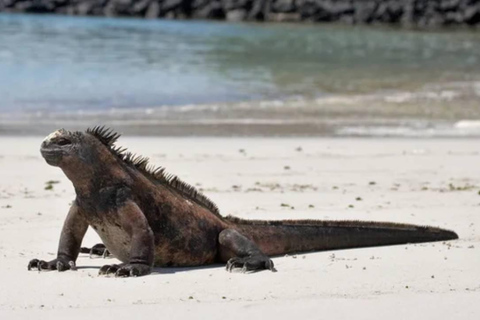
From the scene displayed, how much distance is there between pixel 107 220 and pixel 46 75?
1971cm

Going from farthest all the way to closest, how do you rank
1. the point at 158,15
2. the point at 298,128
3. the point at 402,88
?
the point at 158,15, the point at 402,88, the point at 298,128

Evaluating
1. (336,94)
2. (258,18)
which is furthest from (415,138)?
(258,18)

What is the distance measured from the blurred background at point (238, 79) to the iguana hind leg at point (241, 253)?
25.9 ft

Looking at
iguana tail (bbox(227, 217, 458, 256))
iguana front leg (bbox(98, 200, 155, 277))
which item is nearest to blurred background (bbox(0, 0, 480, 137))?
iguana tail (bbox(227, 217, 458, 256))

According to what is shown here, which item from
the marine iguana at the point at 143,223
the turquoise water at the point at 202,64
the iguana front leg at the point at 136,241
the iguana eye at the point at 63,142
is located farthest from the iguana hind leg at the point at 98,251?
the turquoise water at the point at 202,64

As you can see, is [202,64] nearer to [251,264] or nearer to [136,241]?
[251,264]

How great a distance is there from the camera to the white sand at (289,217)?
5.66 meters

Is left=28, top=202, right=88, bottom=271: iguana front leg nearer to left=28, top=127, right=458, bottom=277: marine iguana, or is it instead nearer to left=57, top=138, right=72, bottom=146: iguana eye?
left=28, top=127, right=458, bottom=277: marine iguana

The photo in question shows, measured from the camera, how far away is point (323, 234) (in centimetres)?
719

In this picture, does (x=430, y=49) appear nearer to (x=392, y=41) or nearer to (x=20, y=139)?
(x=392, y=41)

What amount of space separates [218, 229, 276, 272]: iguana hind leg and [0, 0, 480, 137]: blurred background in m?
7.89

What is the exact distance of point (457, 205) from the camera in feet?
30.0

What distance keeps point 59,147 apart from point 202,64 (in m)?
24.8

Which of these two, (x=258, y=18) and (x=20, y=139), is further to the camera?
(x=258, y=18)
